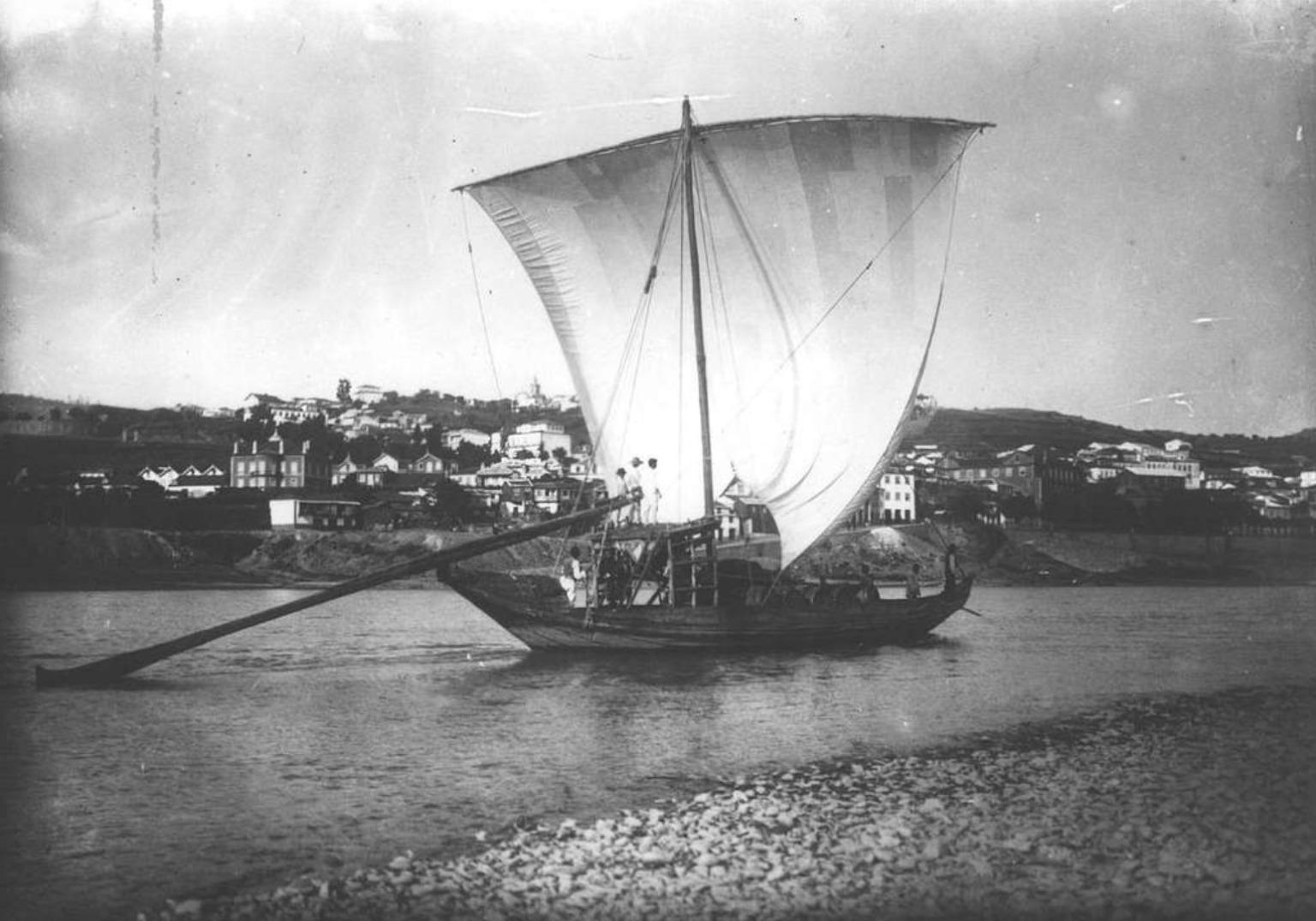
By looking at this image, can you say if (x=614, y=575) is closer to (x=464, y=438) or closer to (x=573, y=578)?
(x=573, y=578)

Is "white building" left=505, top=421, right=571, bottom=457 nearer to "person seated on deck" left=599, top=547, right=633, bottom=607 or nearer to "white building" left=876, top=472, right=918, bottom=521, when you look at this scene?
"white building" left=876, top=472, right=918, bottom=521

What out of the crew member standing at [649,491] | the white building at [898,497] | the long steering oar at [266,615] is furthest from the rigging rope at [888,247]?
the white building at [898,497]

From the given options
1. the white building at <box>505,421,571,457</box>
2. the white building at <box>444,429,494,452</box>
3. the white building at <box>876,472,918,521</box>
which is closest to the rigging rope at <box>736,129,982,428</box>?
the white building at <box>876,472,918,521</box>

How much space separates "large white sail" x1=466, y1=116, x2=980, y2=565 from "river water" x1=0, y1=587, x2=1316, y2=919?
189 inches

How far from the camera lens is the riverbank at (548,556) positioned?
173 ft

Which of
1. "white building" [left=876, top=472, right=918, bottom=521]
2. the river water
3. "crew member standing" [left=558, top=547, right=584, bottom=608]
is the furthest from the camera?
"white building" [left=876, top=472, right=918, bottom=521]

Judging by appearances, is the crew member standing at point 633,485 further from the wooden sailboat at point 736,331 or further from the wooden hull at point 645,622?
the wooden hull at point 645,622

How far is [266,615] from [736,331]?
12.5m

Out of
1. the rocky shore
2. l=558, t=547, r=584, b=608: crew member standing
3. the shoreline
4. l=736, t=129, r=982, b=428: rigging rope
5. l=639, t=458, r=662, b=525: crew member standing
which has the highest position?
l=736, t=129, r=982, b=428: rigging rope

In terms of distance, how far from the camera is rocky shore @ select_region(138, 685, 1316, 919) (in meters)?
7.07

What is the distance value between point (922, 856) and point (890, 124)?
684 inches

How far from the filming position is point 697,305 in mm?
22984

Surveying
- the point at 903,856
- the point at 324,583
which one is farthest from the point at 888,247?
the point at 324,583

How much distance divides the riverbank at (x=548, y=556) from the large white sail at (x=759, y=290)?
2024 centimetres
